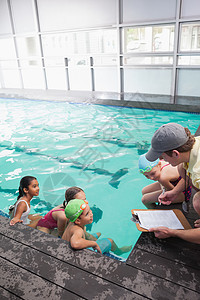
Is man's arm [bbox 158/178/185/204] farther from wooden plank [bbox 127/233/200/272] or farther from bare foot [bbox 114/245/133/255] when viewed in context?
bare foot [bbox 114/245/133/255]

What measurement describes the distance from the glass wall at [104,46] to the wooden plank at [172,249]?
7.12 meters

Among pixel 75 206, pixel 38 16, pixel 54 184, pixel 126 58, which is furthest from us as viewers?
pixel 38 16

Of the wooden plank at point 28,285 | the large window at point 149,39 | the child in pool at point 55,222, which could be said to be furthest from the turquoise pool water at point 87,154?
the large window at point 149,39

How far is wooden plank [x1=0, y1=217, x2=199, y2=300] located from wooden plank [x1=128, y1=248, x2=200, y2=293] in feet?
0.13

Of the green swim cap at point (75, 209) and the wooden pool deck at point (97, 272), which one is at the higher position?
the green swim cap at point (75, 209)

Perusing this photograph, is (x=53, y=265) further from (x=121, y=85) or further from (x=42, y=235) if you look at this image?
(x=121, y=85)

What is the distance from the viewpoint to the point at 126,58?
10.1 metres

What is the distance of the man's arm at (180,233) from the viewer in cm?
193

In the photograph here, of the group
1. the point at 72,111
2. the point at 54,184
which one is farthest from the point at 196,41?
the point at 54,184

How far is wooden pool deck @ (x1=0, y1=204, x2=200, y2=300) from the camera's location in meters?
1.66

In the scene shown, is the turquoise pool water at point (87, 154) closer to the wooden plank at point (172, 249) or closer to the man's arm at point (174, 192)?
the man's arm at point (174, 192)

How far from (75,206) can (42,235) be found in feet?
1.45

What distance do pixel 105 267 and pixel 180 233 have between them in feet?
2.24

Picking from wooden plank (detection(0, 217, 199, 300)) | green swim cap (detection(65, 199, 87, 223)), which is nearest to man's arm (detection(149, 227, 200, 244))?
wooden plank (detection(0, 217, 199, 300))
